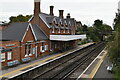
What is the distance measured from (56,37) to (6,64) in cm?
1512

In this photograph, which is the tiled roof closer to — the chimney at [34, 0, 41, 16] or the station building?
the station building

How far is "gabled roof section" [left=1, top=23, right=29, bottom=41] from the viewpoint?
24894mm

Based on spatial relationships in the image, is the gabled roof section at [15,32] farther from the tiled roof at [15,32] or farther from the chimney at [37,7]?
the chimney at [37,7]

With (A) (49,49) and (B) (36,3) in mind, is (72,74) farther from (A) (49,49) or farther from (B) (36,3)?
(B) (36,3)

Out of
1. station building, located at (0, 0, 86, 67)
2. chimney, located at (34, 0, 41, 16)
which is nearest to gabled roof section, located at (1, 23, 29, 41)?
station building, located at (0, 0, 86, 67)

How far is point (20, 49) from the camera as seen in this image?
78.5 ft

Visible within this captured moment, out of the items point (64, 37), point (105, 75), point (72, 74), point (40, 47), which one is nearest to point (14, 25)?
point (40, 47)

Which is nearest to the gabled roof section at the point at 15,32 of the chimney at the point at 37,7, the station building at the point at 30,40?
the station building at the point at 30,40

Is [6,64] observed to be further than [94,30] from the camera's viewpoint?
No

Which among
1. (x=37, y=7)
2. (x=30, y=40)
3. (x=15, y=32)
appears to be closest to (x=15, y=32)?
(x=15, y=32)

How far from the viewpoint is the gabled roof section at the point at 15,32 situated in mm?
24894

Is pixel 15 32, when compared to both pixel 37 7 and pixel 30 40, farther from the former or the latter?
pixel 37 7

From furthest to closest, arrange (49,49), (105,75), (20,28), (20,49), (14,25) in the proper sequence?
(49,49) < (14,25) < (20,28) < (20,49) < (105,75)

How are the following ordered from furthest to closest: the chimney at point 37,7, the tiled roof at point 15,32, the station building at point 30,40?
the chimney at point 37,7 < the tiled roof at point 15,32 < the station building at point 30,40
